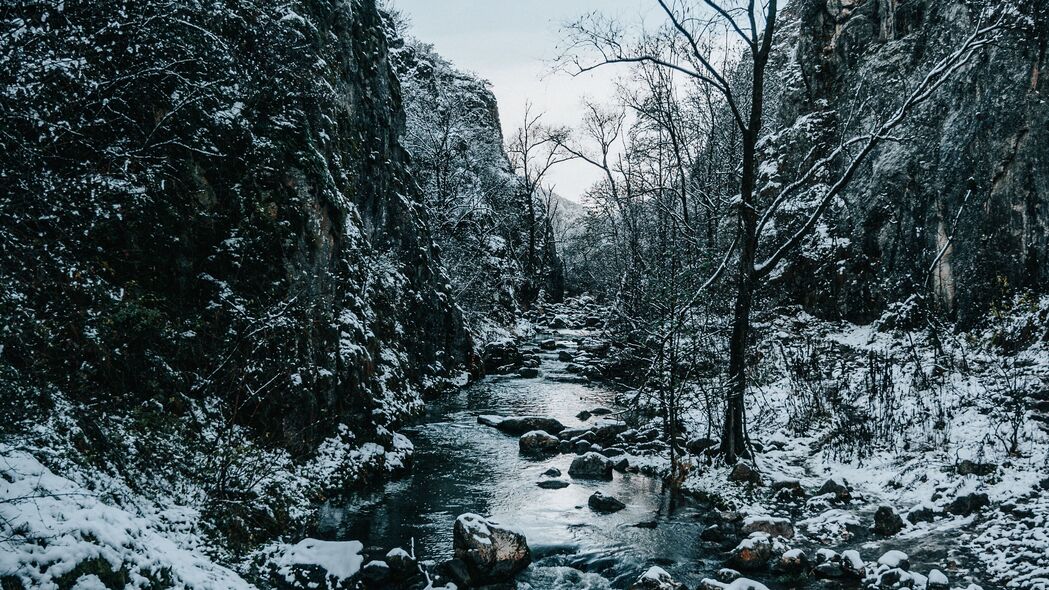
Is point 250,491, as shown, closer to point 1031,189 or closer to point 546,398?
point 546,398

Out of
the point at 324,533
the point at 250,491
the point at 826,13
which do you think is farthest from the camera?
the point at 826,13

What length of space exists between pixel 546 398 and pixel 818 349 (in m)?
7.72

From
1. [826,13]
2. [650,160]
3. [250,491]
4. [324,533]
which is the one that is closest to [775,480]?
[324,533]

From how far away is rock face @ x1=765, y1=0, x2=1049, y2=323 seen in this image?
10.8m

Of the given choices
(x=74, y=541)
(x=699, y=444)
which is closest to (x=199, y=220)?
(x=74, y=541)

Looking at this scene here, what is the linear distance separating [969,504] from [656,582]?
4218mm

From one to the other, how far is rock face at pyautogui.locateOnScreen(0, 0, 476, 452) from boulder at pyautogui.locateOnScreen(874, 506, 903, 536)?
27.8 feet

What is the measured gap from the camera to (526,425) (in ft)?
44.6

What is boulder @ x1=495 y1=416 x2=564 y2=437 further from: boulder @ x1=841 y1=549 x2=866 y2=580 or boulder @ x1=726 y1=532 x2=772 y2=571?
boulder @ x1=841 y1=549 x2=866 y2=580

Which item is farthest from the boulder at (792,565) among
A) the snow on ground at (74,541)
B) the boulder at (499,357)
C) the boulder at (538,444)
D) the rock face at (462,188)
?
the rock face at (462,188)

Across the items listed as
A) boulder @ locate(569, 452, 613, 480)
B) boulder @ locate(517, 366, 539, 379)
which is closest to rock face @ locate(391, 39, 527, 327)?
boulder @ locate(517, 366, 539, 379)

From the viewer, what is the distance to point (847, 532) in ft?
23.7

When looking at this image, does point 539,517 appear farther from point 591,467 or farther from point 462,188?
point 462,188

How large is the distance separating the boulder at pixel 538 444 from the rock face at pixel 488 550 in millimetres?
4710
